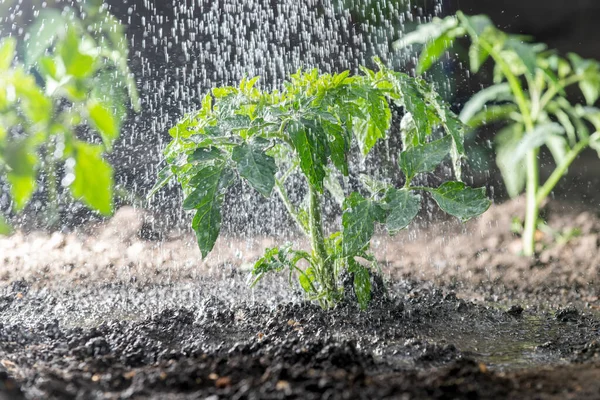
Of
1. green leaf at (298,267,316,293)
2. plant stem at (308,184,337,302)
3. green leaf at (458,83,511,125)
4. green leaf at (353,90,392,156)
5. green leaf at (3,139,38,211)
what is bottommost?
green leaf at (298,267,316,293)

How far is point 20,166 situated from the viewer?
55cm


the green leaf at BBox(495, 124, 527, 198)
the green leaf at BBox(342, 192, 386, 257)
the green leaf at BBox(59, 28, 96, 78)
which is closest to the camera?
the green leaf at BBox(59, 28, 96, 78)

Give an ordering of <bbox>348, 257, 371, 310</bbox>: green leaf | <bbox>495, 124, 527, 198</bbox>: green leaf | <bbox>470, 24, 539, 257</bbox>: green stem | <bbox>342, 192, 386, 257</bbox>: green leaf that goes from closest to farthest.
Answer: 1. <bbox>342, 192, 386, 257</bbox>: green leaf
2. <bbox>348, 257, 371, 310</bbox>: green leaf
3. <bbox>470, 24, 539, 257</bbox>: green stem
4. <bbox>495, 124, 527, 198</bbox>: green leaf

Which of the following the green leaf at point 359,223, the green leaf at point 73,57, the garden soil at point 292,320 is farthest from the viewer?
the green leaf at point 359,223

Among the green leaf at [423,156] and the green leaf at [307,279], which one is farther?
the green leaf at [307,279]

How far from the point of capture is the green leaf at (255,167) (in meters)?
0.93

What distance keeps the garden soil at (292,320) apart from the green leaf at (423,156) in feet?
1.16

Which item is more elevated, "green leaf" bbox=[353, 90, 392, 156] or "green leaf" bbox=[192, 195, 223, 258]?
"green leaf" bbox=[353, 90, 392, 156]

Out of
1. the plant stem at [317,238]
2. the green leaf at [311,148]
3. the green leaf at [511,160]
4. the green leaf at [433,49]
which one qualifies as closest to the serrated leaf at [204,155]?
the green leaf at [311,148]

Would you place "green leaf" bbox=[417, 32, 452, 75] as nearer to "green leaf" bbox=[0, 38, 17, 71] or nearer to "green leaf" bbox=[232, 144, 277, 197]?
"green leaf" bbox=[232, 144, 277, 197]

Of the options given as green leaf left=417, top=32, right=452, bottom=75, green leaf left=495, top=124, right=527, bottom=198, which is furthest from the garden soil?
green leaf left=417, top=32, right=452, bottom=75

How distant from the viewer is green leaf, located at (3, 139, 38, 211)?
56 centimetres

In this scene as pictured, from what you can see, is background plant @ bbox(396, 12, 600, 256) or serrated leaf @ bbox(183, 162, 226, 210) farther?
background plant @ bbox(396, 12, 600, 256)

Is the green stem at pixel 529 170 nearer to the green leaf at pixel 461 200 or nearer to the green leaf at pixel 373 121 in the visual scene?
the green leaf at pixel 373 121
